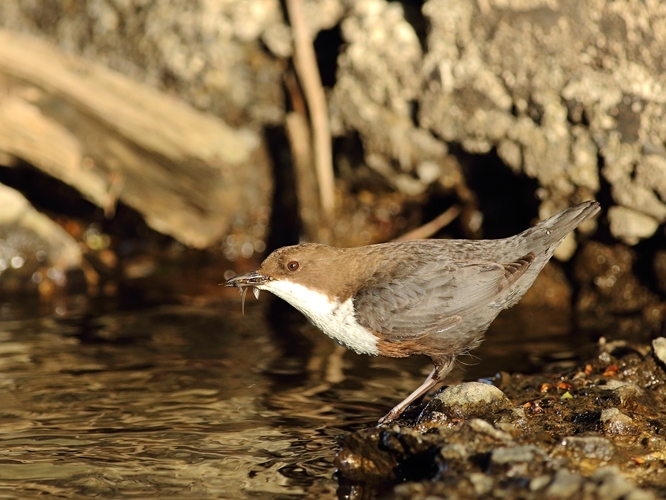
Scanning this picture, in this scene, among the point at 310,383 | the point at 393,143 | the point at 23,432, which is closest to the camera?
the point at 23,432

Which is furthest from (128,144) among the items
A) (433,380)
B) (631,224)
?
(631,224)

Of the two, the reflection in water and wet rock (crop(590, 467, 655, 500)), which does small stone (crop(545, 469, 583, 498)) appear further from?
the reflection in water

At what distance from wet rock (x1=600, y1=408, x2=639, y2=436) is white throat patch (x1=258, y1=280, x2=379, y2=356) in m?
1.24

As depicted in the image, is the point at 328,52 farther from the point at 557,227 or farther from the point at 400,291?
the point at 400,291

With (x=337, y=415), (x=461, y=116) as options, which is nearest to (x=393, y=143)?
(x=461, y=116)

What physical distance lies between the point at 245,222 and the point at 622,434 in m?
5.35

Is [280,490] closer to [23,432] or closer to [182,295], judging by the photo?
[23,432]

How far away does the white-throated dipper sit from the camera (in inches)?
181

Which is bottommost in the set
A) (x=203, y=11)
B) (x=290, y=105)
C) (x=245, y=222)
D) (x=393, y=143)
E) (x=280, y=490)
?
(x=280, y=490)

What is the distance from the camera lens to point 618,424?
4102mm

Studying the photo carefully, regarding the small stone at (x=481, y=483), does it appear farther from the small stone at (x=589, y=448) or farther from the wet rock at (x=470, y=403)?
the wet rock at (x=470, y=403)

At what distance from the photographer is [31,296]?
772 cm

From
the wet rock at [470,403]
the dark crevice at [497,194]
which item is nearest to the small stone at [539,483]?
the wet rock at [470,403]

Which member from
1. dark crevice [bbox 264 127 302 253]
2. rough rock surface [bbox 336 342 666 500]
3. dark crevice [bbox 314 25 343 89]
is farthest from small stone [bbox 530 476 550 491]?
dark crevice [bbox 264 127 302 253]
